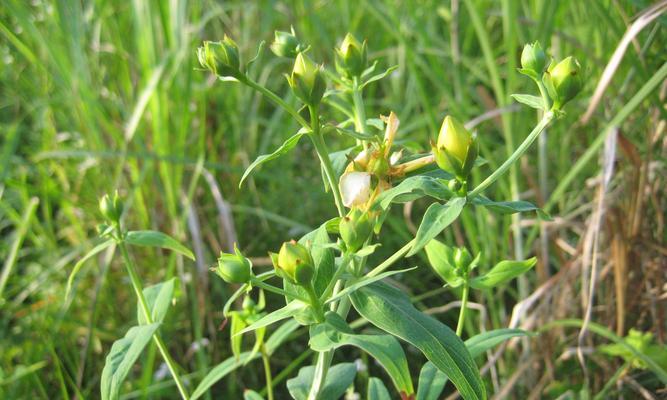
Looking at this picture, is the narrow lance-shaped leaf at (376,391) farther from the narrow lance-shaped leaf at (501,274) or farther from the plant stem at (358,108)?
the plant stem at (358,108)

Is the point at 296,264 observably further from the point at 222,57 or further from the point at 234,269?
the point at 222,57

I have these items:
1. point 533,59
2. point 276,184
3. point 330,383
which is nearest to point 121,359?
point 330,383

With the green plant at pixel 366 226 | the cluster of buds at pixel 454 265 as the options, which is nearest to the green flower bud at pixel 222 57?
the green plant at pixel 366 226

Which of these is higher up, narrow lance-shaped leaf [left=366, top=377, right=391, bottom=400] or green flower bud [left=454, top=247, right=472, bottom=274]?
green flower bud [left=454, top=247, right=472, bottom=274]

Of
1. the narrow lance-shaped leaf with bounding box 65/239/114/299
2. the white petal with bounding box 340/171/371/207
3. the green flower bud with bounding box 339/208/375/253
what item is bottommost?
the narrow lance-shaped leaf with bounding box 65/239/114/299

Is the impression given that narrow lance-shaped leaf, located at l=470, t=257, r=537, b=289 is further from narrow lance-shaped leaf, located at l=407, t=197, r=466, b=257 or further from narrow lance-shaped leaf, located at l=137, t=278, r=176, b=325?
narrow lance-shaped leaf, located at l=137, t=278, r=176, b=325

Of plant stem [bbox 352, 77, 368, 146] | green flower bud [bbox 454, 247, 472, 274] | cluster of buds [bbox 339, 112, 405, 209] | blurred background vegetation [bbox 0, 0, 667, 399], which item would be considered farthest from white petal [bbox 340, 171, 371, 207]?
blurred background vegetation [bbox 0, 0, 667, 399]
